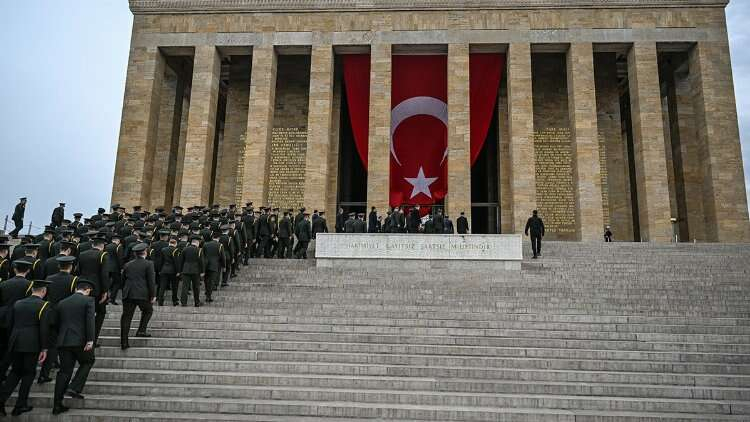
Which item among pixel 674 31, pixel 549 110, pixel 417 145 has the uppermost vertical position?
pixel 674 31

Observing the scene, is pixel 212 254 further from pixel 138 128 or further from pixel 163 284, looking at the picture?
pixel 138 128

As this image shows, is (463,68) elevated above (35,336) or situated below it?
above

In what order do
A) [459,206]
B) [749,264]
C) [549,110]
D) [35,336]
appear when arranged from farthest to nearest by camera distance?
1. [549,110]
2. [459,206]
3. [749,264]
4. [35,336]

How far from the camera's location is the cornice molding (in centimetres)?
2119

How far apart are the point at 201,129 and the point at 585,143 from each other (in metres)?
14.8

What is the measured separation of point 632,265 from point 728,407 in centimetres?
771

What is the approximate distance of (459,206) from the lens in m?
20.4

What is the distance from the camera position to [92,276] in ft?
26.5

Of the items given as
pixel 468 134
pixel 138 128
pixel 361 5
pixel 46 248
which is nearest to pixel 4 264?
pixel 46 248

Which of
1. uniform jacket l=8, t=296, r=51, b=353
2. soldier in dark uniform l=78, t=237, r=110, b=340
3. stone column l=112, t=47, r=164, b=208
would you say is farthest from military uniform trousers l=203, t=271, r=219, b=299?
stone column l=112, t=47, r=164, b=208

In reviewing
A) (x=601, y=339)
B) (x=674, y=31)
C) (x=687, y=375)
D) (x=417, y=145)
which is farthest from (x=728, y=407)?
(x=674, y=31)

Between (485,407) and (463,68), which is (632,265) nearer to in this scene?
(485,407)

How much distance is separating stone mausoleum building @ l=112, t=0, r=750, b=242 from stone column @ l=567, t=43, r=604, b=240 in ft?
0.18

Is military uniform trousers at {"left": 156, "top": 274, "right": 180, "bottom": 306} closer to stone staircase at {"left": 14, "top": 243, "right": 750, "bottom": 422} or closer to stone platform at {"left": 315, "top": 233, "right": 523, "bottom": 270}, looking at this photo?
stone staircase at {"left": 14, "top": 243, "right": 750, "bottom": 422}
